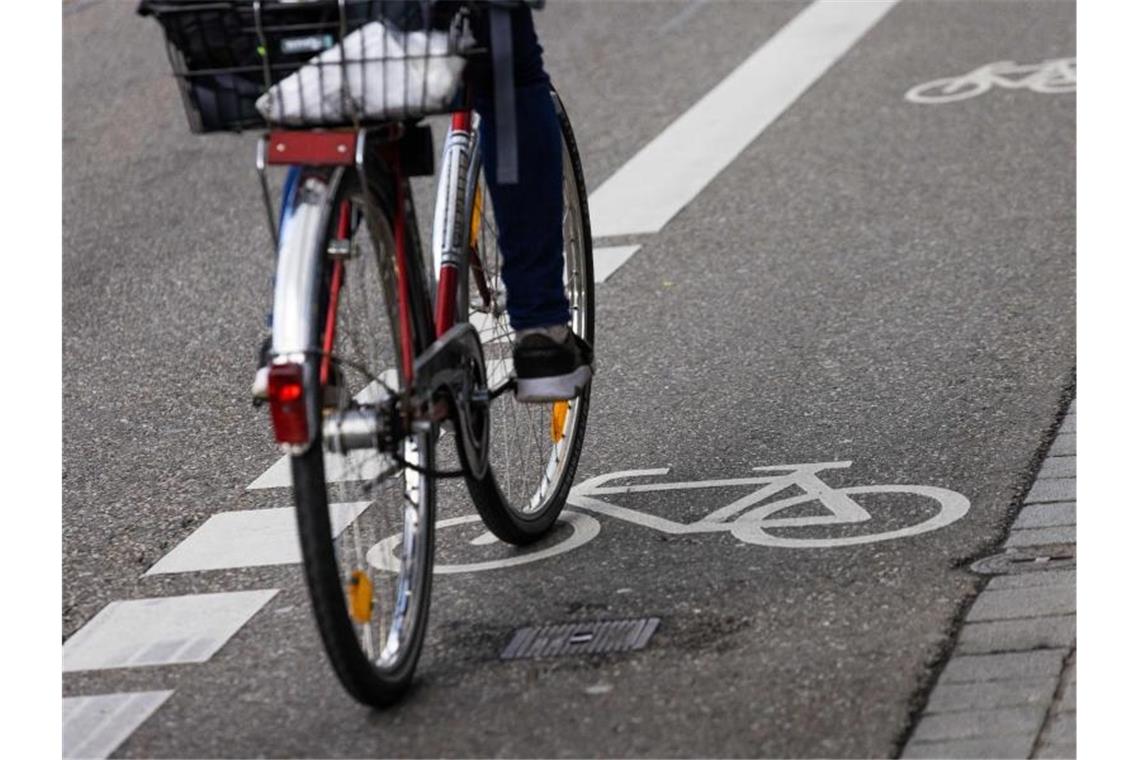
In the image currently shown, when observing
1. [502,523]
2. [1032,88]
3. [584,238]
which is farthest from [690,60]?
[502,523]

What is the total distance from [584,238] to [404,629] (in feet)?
4.79

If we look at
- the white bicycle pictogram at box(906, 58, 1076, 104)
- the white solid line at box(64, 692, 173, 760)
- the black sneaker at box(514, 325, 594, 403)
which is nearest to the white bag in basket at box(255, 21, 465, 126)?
the black sneaker at box(514, 325, 594, 403)

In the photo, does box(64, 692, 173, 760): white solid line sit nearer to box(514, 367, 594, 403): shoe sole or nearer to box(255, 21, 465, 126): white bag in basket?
box(514, 367, 594, 403): shoe sole

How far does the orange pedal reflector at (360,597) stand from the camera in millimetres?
3781

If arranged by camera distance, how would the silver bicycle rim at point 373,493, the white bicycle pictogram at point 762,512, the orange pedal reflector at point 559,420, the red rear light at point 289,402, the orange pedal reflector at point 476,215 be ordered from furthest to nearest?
1. the orange pedal reflector at point 559,420
2. the white bicycle pictogram at point 762,512
3. the orange pedal reflector at point 476,215
4. the silver bicycle rim at point 373,493
5. the red rear light at point 289,402

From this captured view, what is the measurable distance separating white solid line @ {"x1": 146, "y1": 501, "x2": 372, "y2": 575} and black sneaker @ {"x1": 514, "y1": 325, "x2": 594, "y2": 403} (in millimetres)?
612

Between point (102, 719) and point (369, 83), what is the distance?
1.28m

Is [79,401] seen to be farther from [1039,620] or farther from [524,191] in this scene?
[1039,620]

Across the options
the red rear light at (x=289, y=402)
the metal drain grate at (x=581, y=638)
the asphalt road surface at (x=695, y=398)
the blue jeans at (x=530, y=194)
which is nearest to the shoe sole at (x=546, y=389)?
the blue jeans at (x=530, y=194)

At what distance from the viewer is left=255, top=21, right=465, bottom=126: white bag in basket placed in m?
3.68

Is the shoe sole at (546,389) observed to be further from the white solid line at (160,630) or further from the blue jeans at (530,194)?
the white solid line at (160,630)

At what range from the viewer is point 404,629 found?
3998mm
